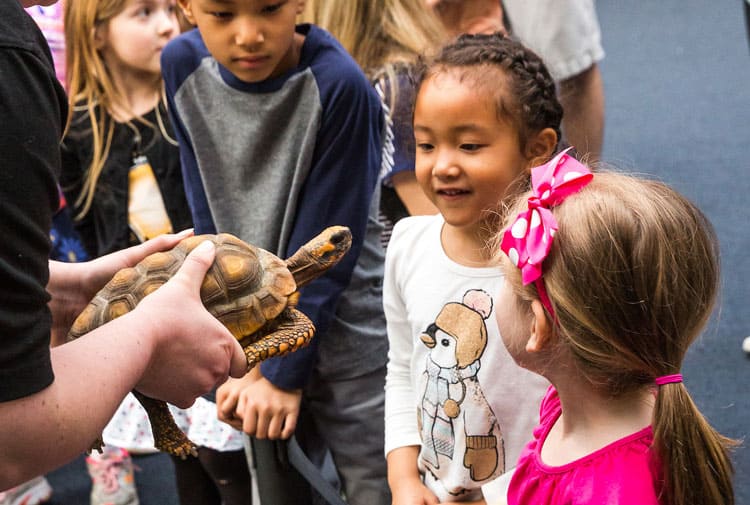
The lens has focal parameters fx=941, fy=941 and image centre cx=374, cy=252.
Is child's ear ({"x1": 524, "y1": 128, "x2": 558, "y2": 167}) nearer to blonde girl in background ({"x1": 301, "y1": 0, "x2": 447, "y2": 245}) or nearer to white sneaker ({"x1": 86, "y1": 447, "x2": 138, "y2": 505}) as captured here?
blonde girl in background ({"x1": 301, "y1": 0, "x2": 447, "y2": 245})

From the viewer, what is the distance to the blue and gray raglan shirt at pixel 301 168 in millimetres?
1637

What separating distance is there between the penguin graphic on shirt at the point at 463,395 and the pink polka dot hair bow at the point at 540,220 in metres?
0.27

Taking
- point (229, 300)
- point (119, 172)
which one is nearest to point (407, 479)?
point (229, 300)

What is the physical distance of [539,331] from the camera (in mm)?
1145

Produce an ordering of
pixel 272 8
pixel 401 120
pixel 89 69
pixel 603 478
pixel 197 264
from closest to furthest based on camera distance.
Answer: pixel 603 478
pixel 197 264
pixel 272 8
pixel 401 120
pixel 89 69

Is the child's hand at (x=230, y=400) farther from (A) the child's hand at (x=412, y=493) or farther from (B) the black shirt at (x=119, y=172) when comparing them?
(B) the black shirt at (x=119, y=172)

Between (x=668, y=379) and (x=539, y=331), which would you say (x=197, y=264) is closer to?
(x=539, y=331)

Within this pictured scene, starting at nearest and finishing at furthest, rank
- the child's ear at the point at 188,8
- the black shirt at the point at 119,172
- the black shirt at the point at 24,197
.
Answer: the black shirt at the point at 24,197
the child's ear at the point at 188,8
the black shirt at the point at 119,172

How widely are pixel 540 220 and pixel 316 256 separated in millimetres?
401

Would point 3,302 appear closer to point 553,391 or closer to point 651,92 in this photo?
point 553,391

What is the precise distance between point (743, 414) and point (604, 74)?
12.9 feet

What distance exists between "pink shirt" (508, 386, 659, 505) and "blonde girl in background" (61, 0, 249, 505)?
4.38ft

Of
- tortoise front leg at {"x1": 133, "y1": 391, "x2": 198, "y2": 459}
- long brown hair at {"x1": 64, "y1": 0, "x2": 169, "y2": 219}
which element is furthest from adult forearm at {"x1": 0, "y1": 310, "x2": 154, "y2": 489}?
long brown hair at {"x1": 64, "y1": 0, "x2": 169, "y2": 219}

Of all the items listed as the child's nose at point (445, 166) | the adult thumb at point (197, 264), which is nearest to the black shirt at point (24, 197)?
the adult thumb at point (197, 264)
